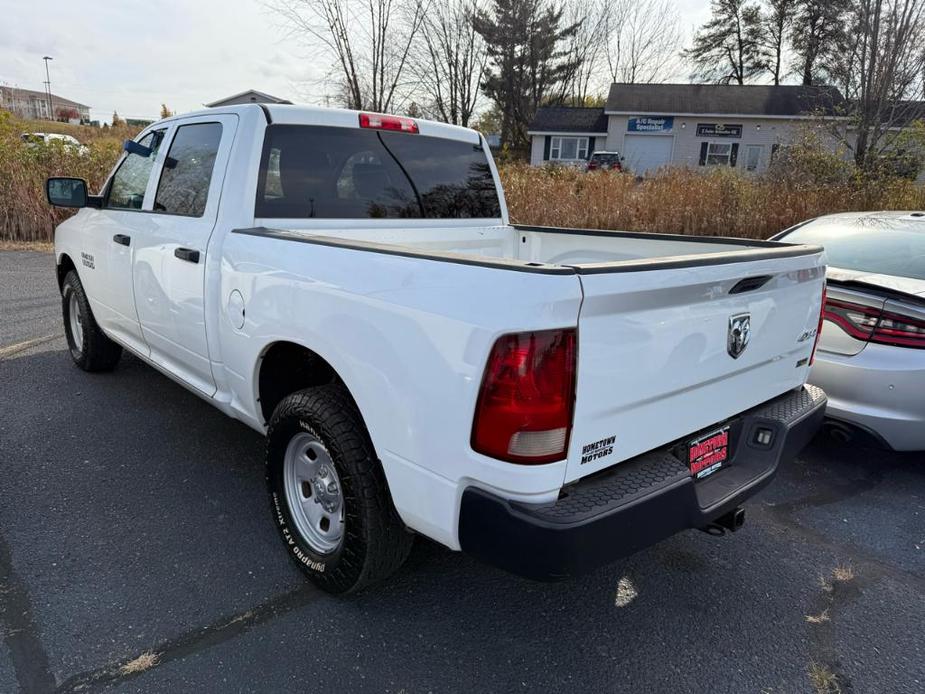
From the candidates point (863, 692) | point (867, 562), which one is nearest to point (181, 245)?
point (863, 692)

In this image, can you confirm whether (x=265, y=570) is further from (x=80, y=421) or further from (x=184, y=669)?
(x=80, y=421)

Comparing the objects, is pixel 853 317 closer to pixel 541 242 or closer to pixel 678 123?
pixel 541 242

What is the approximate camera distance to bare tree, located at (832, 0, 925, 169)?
10922 mm

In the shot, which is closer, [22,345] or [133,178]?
[133,178]

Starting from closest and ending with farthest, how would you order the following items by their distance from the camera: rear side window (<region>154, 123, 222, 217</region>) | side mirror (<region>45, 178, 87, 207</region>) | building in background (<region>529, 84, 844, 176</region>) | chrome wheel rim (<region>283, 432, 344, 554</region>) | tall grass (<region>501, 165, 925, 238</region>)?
chrome wheel rim (<region>283, 432, 344, 554</region>) → rear side window (<region>154, 123, 222, 217</region>) → side mirror (<region>45, 178, 87, 207</region>) → tall grass (<region>501, 165, 925, 238</region>) → building in background (<region>529, 84, 844, 176</region>)

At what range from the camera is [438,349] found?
5.85ft

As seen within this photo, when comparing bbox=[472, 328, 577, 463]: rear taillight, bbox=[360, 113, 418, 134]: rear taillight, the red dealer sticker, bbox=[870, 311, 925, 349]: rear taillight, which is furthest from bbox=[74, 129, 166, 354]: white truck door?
bbox=[870, 311, 925, 349]: rear taillight

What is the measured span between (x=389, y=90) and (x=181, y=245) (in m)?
15.2

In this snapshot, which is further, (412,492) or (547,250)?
(547,250)

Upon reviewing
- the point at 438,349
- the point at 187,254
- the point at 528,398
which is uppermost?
the point at 187,254

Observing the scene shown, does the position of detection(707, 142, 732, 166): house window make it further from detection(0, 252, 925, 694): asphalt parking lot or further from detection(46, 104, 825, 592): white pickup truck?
detection(46, 104, 825, 592): white pickup truck

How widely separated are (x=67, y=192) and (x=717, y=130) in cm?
3502

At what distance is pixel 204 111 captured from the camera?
3412mm

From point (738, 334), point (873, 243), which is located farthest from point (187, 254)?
point (873, 243)
